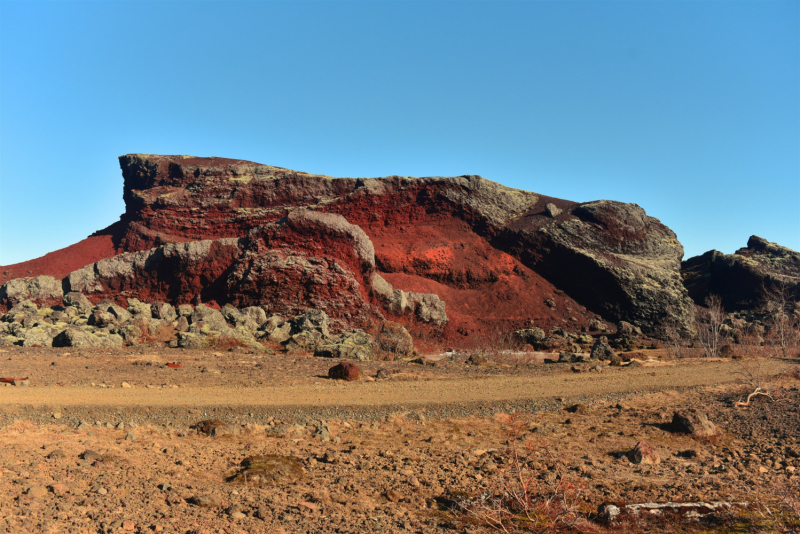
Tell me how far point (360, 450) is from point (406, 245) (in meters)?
23.4

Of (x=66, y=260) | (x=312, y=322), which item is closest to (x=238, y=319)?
(x=312, y=322)

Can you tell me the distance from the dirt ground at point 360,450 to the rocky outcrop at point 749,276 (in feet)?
72.8

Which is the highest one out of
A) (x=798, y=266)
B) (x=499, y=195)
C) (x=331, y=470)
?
(x=499, y=195)

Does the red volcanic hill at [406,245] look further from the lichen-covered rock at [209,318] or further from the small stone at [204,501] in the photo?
the small stone at [204,501]

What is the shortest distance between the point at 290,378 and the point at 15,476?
673 cm

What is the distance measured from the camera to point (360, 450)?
247 inches

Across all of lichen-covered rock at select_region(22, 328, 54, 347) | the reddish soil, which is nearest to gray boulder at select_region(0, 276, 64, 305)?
the reddish soil

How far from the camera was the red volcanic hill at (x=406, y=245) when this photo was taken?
23016mm

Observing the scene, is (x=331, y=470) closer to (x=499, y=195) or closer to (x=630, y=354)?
(x=630, y=354)

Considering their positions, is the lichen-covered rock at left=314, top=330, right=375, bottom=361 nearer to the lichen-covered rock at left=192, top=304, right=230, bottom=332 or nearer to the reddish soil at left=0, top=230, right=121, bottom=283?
the lichen-covered rock at left=192, top=304, right=230, bottom=332

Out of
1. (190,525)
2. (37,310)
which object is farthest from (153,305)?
(190,525)

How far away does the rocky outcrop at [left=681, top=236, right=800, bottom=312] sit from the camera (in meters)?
29.4

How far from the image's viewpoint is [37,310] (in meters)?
21.0

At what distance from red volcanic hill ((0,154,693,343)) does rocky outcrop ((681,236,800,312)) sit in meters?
4.14
